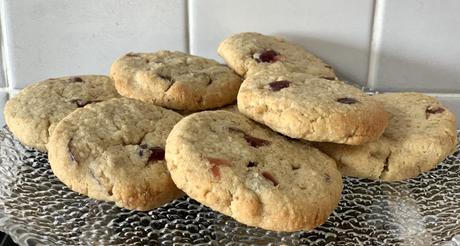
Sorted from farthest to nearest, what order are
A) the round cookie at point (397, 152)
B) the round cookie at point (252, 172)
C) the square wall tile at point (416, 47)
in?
the square wall tile at point (416, 47)
the round cookie at point (397, 152)
the round cookie at point (252, 172)

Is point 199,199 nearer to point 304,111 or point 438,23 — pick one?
point 304,111

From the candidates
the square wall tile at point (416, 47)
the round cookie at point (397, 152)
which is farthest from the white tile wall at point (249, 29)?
the round cookie at point (397, 152)

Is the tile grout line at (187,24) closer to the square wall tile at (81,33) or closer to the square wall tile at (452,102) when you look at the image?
the square wall tile at (81,33)

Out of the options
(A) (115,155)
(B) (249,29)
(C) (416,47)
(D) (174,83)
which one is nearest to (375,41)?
(C) (416,47)

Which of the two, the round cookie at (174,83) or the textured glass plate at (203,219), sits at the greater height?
the round cookie at (174,83)

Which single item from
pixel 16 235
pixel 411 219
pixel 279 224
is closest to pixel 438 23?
pixel 411 219

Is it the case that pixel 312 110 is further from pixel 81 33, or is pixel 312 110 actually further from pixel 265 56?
pixel 81 33

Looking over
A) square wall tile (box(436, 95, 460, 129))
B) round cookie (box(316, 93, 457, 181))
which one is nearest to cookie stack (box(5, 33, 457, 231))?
round cookie (box(316, 93, 457, 181))
